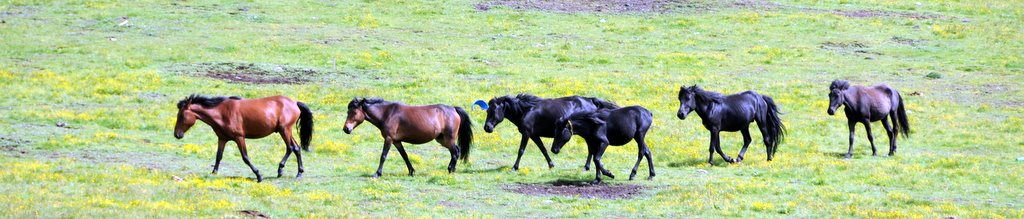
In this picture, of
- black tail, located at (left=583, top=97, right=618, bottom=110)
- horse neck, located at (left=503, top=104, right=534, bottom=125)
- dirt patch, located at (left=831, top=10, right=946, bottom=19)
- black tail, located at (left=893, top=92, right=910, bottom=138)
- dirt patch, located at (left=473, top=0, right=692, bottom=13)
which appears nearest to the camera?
black tail, located at (left=583, top=97, right=618, bottom=110)

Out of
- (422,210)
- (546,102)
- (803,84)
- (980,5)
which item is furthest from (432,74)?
(980,5)

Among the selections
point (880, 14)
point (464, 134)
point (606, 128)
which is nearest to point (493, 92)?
point (464, 134)

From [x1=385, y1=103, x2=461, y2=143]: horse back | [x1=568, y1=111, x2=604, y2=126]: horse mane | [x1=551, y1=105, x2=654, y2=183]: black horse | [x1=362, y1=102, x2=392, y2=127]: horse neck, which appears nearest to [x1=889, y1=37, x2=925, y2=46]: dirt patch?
[x1=551, y1=105, x2=654, y2=183]: black horse

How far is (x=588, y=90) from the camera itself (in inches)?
1356

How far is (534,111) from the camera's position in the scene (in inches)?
958

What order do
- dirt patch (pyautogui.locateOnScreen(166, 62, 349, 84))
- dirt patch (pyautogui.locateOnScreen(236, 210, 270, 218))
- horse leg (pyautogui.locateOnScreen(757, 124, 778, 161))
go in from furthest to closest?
dirt patch (pyautogui.locateOnScreen(166, 62, 349, 84)) → horse leg (pyautogui.locateOnScreen(757, 124, 778, 161)) → dirt patch (pyautogui.locateOnScreen(236, 210, 270, 218))

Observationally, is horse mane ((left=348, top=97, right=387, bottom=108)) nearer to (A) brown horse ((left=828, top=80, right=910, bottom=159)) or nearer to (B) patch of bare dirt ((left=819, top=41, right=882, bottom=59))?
(A) brown horse ((left=828, top=80, right=910, bottom=159))

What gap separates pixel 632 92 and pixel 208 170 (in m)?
14.1

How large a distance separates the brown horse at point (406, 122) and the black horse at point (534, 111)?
1125 millimetres

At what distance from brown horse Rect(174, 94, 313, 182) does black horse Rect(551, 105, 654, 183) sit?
4.41 metres

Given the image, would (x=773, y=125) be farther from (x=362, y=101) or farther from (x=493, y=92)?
(x=493, y=92)

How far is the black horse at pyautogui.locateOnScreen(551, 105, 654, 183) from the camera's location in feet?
72.9

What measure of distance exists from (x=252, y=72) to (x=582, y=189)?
17053mm

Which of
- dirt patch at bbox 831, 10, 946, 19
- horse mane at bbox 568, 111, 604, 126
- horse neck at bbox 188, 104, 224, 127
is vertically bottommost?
dirt patch at bbox 831, 10, 946, 19
